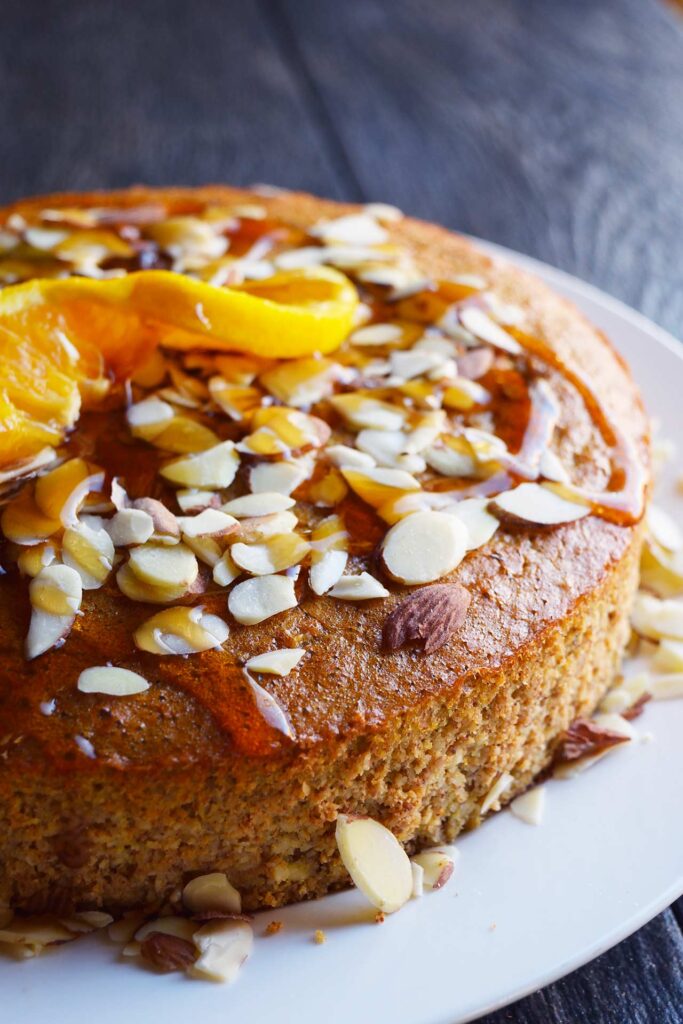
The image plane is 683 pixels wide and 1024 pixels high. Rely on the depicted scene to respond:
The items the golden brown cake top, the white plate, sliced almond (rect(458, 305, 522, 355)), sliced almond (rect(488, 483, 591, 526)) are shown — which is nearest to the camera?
the white plate

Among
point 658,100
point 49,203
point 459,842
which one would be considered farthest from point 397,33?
point 459,842

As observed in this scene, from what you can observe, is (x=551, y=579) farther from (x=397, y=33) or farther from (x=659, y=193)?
(x=397, y=33)

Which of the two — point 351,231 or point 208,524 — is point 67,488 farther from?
point 351,231

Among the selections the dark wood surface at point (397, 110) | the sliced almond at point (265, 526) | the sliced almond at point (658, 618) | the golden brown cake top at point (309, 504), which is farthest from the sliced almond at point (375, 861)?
the dark wood surface at point (397, 110)

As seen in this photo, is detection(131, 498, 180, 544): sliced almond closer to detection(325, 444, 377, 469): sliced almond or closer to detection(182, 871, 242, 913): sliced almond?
detection(325, 444, 377, 469): sliced almond

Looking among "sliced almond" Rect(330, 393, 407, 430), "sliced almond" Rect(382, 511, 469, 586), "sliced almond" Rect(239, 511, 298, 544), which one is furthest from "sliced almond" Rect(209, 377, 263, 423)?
"sliced almond" Rect(382, 511, 469, 586)

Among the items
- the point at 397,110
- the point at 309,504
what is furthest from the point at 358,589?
the point at 397,110

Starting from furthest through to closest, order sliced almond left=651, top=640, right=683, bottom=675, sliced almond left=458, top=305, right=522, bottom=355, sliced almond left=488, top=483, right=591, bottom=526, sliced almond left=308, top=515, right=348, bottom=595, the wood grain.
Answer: the wood grain, sliced almond left=458, top=305, right=522, bottom=355, sliced almond left=651, top=640, right=683, bottom=675, sliced almond left=488, top=483, right=591, bottom=526, sliced almond left=308, top=515, right=348, bottom=595
